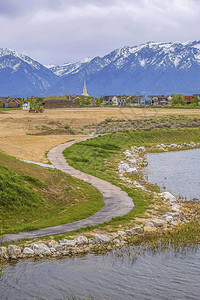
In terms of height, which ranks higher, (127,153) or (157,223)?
(127,153)

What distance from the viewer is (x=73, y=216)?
22.7 m

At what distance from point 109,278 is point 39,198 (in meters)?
8.99

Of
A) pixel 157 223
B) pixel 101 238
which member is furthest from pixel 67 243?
pixel 157 223

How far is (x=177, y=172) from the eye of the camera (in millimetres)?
40438

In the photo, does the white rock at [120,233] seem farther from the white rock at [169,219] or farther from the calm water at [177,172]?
the calm water at [177,172]

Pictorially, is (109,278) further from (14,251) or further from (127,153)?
(127,153)

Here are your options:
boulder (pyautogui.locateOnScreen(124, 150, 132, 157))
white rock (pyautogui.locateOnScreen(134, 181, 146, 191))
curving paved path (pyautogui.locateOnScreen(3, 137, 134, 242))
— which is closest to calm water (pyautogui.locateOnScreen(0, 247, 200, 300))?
curving paved path (pyautogui.locateOnScreen(3, 137, 134, 242))

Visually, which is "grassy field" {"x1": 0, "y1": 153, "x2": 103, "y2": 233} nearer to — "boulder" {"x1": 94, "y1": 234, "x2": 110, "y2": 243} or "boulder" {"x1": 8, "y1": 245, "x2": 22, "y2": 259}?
"boulder" {"x1": 8, "y1": 245, "x2": 22, "y2": 259}

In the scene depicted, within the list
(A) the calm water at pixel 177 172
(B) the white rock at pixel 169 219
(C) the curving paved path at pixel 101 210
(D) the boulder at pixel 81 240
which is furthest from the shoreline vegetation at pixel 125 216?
(A) the calm water at pixel 177 172

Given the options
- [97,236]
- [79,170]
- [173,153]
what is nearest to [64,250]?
[97,236]

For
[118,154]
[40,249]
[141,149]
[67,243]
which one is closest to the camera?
[40,249]

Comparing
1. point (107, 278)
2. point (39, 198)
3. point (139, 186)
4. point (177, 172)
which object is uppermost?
point (39, 198)

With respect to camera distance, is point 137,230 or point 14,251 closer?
point 14,251

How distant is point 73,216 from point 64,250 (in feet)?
13.7
